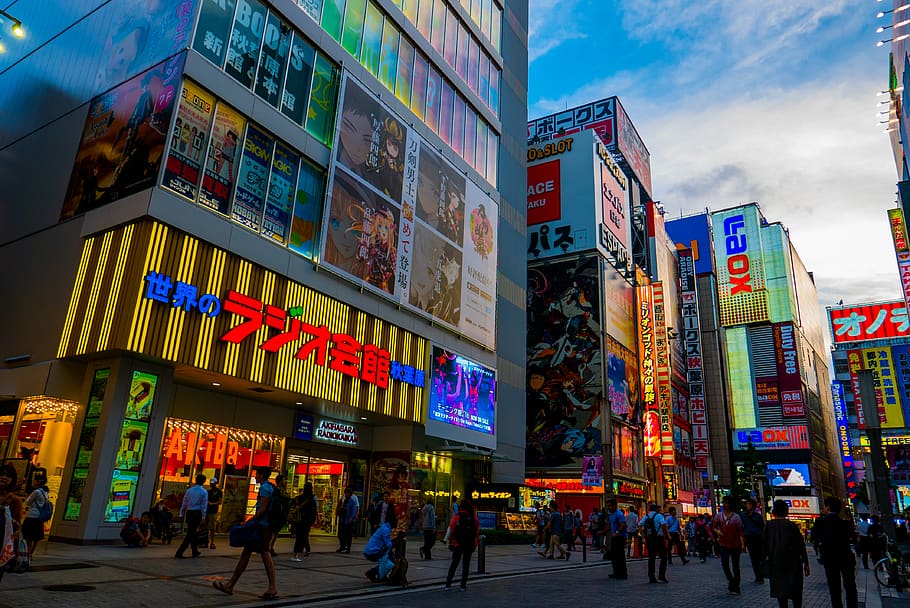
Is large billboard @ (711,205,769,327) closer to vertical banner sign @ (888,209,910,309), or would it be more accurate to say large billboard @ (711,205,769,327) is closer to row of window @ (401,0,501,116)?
Result: vertical banner sign @ (888,209,910,309)

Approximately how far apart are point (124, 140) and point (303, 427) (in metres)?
10.6

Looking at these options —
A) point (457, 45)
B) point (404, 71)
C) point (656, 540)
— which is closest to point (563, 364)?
point (457, 45)

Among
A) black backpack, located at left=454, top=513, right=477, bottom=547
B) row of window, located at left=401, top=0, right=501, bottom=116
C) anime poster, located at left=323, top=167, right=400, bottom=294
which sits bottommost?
black backpack, located at left=454, top=513, right=477, bottom=547

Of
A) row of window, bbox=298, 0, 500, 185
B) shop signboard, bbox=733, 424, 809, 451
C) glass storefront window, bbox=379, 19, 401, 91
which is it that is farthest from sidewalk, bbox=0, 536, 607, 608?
shop signboard, bbox=733, 424, 809, 451

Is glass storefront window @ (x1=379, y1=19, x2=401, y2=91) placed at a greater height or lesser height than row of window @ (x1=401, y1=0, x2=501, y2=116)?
lesser

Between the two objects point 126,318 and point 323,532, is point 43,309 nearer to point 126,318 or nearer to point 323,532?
point 126,318

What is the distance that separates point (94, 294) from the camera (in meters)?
15.4

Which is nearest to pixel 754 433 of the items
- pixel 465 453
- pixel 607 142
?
pixel 607 142

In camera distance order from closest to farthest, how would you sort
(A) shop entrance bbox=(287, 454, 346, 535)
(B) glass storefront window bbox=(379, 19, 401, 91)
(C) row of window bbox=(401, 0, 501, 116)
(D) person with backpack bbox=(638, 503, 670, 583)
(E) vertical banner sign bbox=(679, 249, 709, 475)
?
(D) person with backpack bbox=(638, 503, 670, 583) < (A) shop entrance bbox=(287, 454, 346, 535) < (B) glass storefront window bbox=(379, 19, 401, 91) < (C) row of window bbox=(401, 0, 501, 116) < (E) vertical banner sign bbox=(679, 249, 709, 475)

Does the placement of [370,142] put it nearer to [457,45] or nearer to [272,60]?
[272,60]

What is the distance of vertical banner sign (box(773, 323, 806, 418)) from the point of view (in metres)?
88.0

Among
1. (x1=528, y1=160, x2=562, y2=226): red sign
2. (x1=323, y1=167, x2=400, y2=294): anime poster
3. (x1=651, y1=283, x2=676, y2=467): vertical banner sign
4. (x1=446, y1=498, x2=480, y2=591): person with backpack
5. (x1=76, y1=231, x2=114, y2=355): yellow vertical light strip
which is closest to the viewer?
(x1=446, y1=498, x2=480, y2=591): person with backpack

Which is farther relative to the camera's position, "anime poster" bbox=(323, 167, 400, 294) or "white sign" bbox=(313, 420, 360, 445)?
"white sign" bbox=(313, 420, 360, 445)

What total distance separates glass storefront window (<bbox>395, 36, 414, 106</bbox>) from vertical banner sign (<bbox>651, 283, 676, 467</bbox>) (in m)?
34.7
